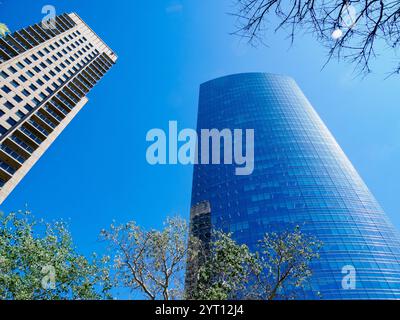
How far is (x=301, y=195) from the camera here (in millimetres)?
76250

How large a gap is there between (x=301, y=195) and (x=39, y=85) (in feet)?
225

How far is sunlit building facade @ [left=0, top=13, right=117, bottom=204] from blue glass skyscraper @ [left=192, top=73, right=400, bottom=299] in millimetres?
50506

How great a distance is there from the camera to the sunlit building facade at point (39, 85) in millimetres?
40062

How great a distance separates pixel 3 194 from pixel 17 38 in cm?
3741

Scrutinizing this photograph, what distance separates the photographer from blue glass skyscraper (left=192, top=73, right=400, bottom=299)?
2448 inches

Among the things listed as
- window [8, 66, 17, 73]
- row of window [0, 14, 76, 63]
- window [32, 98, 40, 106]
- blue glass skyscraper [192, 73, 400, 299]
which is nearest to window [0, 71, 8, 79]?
window [8, 66, 17, 73]

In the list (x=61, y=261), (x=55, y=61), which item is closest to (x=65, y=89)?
(x=55, y=61)

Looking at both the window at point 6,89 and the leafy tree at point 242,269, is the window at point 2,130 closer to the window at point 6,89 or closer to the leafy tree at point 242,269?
the window at point 6,89

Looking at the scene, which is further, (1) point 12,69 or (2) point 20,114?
(1) point 12,69

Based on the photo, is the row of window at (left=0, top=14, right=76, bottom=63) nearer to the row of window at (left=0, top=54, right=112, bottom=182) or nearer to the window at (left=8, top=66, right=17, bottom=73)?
the window at (left=8, top=66, right=17, bottom=73)

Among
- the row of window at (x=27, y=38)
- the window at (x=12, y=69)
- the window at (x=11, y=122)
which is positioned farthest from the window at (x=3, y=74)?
the window at (x=11, y=122)

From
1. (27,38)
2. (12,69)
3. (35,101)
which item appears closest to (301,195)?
(35,101)

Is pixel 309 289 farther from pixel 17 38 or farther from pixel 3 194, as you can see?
pixel 17 38

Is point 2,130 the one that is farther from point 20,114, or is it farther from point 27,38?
point 27,38
